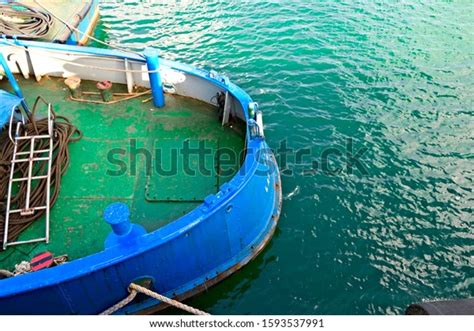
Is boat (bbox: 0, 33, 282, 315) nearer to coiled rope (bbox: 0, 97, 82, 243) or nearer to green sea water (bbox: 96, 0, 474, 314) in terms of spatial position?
coiled rope (bbox: 0, 97, 82, 243)

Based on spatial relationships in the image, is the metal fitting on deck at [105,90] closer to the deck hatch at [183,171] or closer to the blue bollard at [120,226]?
the deck hatch at [183,171]

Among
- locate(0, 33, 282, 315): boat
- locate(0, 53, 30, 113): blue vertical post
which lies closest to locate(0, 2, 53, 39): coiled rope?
locate(0, 33, 282, 315): boat

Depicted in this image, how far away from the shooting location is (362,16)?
13602 mm

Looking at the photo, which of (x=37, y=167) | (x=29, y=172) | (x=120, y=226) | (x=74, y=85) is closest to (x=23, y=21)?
(x=74, y=85)

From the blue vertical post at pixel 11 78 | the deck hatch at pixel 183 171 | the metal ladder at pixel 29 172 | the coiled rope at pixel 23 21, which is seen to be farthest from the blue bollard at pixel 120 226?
the coiled rope at pixel 23 21

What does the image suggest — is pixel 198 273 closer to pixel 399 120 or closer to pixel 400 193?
pixel 400 193

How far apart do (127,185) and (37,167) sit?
1724mm

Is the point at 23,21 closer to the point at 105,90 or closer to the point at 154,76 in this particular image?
the point at 105,90

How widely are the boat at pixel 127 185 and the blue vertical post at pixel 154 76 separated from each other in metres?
0.02

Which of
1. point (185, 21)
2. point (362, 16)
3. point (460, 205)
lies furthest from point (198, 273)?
point (362, 16)

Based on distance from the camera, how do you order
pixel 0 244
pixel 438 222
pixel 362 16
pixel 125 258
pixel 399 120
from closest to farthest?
pixel 125 258, pixel 0 244, pixel 438 222, pixel 399 120, pixel 362 16

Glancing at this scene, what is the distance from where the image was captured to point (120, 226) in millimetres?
4754

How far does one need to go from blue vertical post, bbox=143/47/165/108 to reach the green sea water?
2813 mm

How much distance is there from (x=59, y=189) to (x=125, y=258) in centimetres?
252
